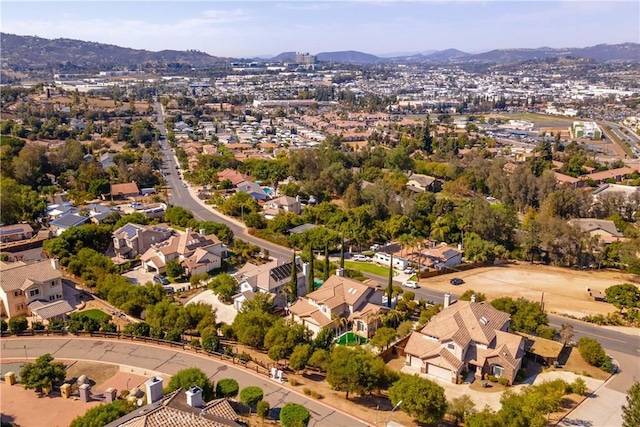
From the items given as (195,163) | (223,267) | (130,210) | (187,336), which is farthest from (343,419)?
(195,163)

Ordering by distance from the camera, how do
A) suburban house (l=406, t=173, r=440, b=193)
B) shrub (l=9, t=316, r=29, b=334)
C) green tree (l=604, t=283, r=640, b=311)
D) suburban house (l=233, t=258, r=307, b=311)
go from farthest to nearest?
1. suburban house (l=406, t=173, r=440, b=193)
2. green tree (l=604, t=283, r=640, b=311)
3. suburban house (l=233, t=258, r=307, b=311)
4. shrub (l=9, t=316, r=29, b=334)

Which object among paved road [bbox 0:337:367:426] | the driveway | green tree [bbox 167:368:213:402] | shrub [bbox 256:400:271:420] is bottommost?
the driveway

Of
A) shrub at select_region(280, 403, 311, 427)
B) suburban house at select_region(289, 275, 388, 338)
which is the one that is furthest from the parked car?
shrub at select_region(280, 403, 311, 427)

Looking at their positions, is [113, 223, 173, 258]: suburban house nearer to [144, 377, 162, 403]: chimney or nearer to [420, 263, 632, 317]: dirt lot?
[420, 263, 632, 317]: dirt lot

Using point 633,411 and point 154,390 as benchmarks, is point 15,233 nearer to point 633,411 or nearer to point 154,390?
point 154,390

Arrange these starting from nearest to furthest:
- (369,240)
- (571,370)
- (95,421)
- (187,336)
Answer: (95,421) < (571,370) < (187,336) < (369,240)

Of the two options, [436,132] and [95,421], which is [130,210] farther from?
[436,132]
